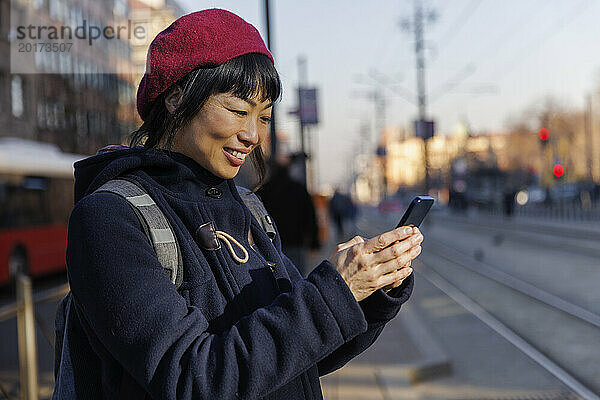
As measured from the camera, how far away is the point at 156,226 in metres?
1.30

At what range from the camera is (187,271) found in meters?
1.33

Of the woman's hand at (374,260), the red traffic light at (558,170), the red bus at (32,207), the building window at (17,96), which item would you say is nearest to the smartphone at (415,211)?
the woman's hand at (374,260)

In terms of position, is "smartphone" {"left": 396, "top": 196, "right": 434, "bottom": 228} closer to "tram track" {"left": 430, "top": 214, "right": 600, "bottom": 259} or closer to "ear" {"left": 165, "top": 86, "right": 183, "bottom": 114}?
"ear" {"left": 165, "top": 86, "right": 183, "bottom": 114}

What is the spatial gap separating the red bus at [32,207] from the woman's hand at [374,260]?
1235 centimetres

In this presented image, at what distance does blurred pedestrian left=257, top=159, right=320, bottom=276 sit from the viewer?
7281mm

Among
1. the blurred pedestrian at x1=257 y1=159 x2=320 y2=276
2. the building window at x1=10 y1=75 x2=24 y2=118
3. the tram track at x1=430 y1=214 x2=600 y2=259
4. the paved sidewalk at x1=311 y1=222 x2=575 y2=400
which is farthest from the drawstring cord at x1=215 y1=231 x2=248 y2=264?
the building window at x1=10 y1=75 x2=24 y2=118

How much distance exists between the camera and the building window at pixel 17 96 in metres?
27.6

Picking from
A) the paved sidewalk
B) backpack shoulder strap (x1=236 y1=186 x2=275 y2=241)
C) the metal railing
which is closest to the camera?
backpack shoulder strap (x1=236 y1=186 x2=275 y2=241)

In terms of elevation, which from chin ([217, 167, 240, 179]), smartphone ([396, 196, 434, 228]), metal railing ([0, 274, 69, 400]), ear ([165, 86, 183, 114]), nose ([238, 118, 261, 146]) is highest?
ear ([165, 86, 183, 114])

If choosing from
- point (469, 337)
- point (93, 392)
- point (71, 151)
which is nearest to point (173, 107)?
point (93, 392)

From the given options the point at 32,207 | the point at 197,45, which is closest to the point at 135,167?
the point at 197,45

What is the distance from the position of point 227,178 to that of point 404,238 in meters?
0.38

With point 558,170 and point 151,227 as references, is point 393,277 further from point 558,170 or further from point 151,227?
Answer: point 558,170

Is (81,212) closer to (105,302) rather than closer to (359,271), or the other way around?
(105,302)
